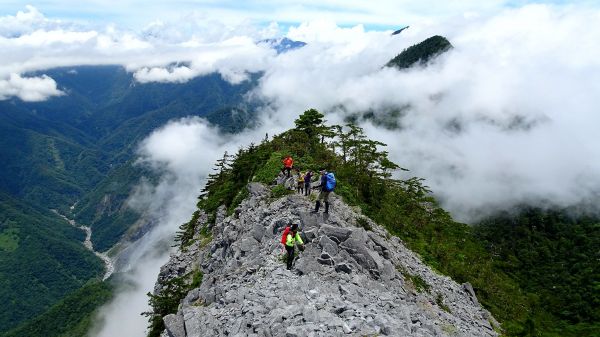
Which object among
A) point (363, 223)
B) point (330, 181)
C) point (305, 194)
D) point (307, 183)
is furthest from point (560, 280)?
point (330, 181)

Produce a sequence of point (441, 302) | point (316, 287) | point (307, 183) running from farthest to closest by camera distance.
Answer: point (307, 183) < point (441, 302) < point (316, 287)

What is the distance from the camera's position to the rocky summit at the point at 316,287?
23.5 metres

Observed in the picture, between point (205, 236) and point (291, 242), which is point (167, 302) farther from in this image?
point (291, 242)

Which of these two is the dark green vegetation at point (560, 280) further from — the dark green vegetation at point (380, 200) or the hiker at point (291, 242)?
the hiker at point (291, 242)

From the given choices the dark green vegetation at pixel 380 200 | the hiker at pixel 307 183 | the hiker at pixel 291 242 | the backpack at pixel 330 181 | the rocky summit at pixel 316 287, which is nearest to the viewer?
the rocky summit at pixel 316 287

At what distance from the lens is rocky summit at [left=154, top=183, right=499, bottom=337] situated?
23.5 m

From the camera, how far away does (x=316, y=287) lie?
27562mm

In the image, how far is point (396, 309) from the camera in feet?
86.6

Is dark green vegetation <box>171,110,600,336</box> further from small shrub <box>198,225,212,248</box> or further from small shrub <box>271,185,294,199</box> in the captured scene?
small shrub <box>271,185,294,199</box>

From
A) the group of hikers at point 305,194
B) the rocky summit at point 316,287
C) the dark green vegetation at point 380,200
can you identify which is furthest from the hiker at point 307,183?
the dark green vegetation at point 380,200

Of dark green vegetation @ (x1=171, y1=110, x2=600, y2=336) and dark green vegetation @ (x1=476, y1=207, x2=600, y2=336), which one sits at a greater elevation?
dark green vegetation @ (x1=171, y1=110, x2=600, y2=336)

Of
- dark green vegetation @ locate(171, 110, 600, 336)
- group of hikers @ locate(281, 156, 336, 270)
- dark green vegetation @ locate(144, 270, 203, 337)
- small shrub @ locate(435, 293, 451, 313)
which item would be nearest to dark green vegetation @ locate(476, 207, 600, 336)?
dark green vegetation @ locate(171, 110, 600, 336)

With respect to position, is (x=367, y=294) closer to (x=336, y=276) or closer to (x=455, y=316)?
(x=336, y=276)

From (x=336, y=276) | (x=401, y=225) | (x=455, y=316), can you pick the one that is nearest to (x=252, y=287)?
(x=336, y=276)
